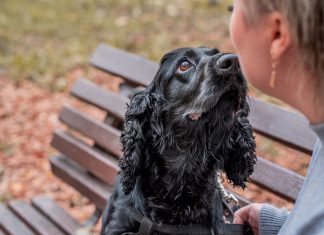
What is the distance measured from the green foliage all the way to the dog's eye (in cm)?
502

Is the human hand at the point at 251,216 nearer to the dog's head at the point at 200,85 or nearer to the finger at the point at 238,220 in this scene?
the finger at the point at 238,220

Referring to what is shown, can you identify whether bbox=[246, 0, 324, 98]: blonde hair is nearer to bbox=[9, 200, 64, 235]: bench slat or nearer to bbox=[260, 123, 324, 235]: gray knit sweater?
bbox=[260, 123, 324, 235]: gray knit sweater

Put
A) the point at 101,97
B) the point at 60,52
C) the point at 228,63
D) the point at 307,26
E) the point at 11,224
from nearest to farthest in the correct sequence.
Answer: the point at 307,26 < the point at 228,63 < the point at 11,224 < the point at 101,97 < the point at 60,52

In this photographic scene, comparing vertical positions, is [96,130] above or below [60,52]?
above

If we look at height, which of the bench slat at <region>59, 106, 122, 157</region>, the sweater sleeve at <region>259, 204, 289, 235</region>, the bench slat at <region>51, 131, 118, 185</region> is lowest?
the bench slat at <region>51, 131, 118, 185</region>

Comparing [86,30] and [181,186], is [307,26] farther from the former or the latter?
[86,30]

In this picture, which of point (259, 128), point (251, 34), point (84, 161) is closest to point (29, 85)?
point (84, 161)

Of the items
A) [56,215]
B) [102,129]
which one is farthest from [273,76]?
[56,215]

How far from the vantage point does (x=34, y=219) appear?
3.94 m

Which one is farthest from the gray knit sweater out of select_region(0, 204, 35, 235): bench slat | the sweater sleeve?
select_region(0, 204, 35, 235): bench slat

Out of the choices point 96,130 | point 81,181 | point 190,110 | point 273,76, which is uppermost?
point 273,76

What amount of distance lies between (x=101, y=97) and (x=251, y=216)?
202 centimetres

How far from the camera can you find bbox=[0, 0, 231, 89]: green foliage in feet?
27.4

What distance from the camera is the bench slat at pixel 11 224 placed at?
3799 millimetres
